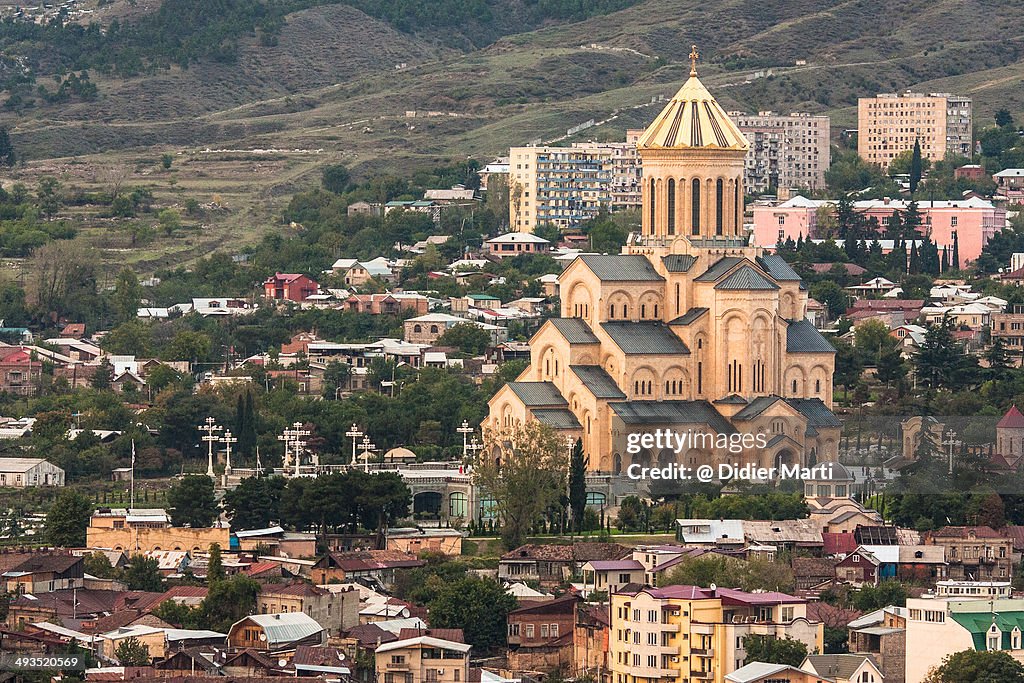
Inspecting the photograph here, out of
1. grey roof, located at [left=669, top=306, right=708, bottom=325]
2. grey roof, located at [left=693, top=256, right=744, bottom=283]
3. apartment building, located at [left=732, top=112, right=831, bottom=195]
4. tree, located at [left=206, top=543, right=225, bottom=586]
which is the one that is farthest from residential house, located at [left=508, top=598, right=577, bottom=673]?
apartment building, located at [left=732, top=112, right=831, bottom=195]

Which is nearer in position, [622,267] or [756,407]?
[756,407]

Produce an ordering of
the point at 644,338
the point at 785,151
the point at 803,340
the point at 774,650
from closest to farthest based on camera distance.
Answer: the point at 774,650 → the point at 644,338 → the point at 803,340 → the point at 785,151

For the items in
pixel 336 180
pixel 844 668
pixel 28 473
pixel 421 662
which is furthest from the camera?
pixel 336 180

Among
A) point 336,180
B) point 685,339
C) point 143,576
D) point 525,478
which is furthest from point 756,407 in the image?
point 336,180

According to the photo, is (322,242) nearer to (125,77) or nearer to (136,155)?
(136,155)

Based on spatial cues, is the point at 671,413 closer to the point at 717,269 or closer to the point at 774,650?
the point at 717,269

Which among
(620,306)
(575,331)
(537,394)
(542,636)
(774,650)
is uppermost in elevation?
(620,306)

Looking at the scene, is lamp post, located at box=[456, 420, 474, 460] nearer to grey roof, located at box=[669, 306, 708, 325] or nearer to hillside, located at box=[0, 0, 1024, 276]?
grey roof, located at box=[669, 306, 708, 325]
